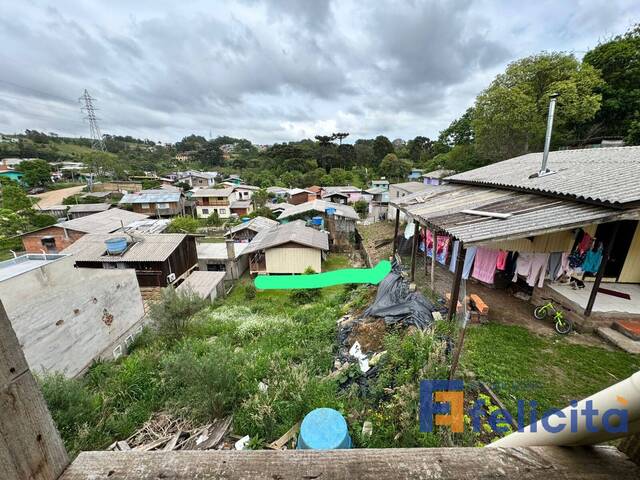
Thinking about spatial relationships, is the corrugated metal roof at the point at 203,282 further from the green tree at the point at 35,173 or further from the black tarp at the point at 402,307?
the green tree at the point at 35,173

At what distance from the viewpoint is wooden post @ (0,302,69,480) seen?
2.00ft

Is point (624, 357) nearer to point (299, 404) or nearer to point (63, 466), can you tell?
point (299, 404)

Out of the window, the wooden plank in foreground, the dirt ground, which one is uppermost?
the wooden plank in foreground

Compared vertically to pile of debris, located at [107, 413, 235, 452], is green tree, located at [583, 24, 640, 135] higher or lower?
higher

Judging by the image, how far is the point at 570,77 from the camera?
2006 cm

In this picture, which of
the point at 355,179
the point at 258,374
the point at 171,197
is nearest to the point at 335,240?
the point at 258,374

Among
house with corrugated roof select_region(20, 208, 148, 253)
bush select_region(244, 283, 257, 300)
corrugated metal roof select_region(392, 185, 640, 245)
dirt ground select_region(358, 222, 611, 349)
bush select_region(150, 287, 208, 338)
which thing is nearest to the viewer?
corrugated metal roof select_region(392, 185, 640, 245)

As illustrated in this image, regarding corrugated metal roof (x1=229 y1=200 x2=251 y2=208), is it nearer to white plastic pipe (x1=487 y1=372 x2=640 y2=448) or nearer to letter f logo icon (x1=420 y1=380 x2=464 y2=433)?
letter f logo icon (x1=420 y1=380 x2=464 y2=433)

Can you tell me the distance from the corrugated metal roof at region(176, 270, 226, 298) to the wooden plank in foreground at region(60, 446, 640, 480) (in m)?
16.0

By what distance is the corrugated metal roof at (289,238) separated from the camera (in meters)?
18.7

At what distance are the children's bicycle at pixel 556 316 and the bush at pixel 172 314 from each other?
1095 cm

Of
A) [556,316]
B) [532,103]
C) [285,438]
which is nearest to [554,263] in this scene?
[556,316]

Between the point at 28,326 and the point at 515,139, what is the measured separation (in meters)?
29.1

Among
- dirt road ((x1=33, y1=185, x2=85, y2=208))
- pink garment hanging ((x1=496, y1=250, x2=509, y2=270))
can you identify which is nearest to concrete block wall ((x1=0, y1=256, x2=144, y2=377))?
pink garment hanging ((x1=496, y1=250, x2=509, y2=270))
